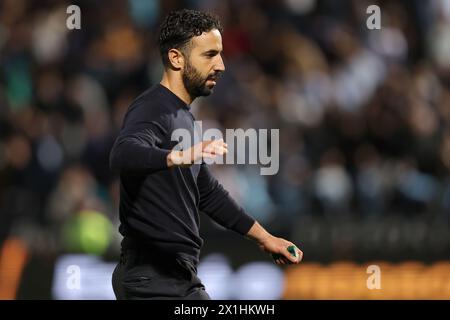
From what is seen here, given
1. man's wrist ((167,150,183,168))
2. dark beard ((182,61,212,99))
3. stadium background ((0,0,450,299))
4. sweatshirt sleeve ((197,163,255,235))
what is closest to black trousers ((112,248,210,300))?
sweatshirt sleeve ((197,163,255,235))

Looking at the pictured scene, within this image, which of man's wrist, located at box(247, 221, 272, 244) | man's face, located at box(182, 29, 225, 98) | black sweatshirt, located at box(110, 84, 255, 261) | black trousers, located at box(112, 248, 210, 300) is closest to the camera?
black sweatshirt, located at box(110, 84, 255, 261)

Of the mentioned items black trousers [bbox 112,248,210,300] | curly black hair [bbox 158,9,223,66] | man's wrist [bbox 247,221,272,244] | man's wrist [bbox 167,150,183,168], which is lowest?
black trousers [bbox 112,248,210,300]

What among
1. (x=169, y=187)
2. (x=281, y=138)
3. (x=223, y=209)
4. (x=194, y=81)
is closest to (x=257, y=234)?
(x=223, y=209)

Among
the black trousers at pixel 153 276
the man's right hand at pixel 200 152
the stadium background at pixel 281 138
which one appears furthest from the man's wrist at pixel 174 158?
the stadium background at pixel 281 138

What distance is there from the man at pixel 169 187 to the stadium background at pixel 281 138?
11.5ft

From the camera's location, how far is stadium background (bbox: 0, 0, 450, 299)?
7.86 meters

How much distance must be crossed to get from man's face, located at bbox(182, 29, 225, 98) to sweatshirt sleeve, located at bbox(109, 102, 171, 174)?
28 cm

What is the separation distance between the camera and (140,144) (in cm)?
387

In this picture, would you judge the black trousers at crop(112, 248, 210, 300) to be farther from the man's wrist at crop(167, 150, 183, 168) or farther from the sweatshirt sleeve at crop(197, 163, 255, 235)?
the man's wrist at crop(167, 150, 183, 168)

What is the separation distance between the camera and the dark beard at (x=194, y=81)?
431cm

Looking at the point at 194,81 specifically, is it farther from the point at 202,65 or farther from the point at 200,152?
the point at 200,152

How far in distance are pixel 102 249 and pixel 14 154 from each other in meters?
1.39

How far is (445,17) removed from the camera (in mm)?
9852

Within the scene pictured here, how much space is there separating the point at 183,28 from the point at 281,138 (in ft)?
14.5
